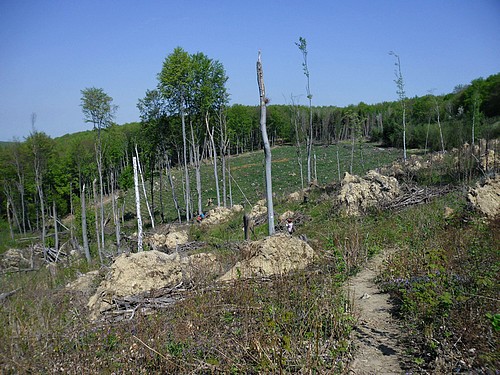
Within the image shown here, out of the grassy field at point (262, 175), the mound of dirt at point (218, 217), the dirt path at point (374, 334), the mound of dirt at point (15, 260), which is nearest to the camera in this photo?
the dirt path at point (374, 334)

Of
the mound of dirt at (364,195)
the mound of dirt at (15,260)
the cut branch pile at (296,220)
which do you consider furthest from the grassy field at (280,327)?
the mound of dirt at (15,260)

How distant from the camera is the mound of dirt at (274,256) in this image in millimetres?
7550

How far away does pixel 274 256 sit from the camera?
782 centimetres

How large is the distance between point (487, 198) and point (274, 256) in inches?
268

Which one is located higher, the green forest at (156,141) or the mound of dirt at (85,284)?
the green forest at (156,141)

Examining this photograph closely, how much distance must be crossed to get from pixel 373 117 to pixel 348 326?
9891cm

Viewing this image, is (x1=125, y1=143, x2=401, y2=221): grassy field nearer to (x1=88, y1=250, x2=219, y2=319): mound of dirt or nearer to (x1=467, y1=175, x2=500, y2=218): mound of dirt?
(x1=467, y1=175, x2=500, y2=218): mound of dirt

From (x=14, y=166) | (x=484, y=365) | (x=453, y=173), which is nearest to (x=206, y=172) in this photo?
(x=14, y=166)

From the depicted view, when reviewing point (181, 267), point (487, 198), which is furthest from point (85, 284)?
point (487, 198)

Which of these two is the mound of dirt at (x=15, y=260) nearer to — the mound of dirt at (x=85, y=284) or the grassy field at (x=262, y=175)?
the grassy field at (x=262, y=175)

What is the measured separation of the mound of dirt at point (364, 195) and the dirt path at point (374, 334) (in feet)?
22.7

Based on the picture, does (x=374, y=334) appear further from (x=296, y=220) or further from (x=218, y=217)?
(x=218, y=217)

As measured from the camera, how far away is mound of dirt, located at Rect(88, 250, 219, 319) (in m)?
7.03

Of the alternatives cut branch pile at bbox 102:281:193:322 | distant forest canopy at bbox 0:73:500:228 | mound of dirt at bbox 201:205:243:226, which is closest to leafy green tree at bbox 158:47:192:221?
distant forest canopy at bbox 0:73:500:228
